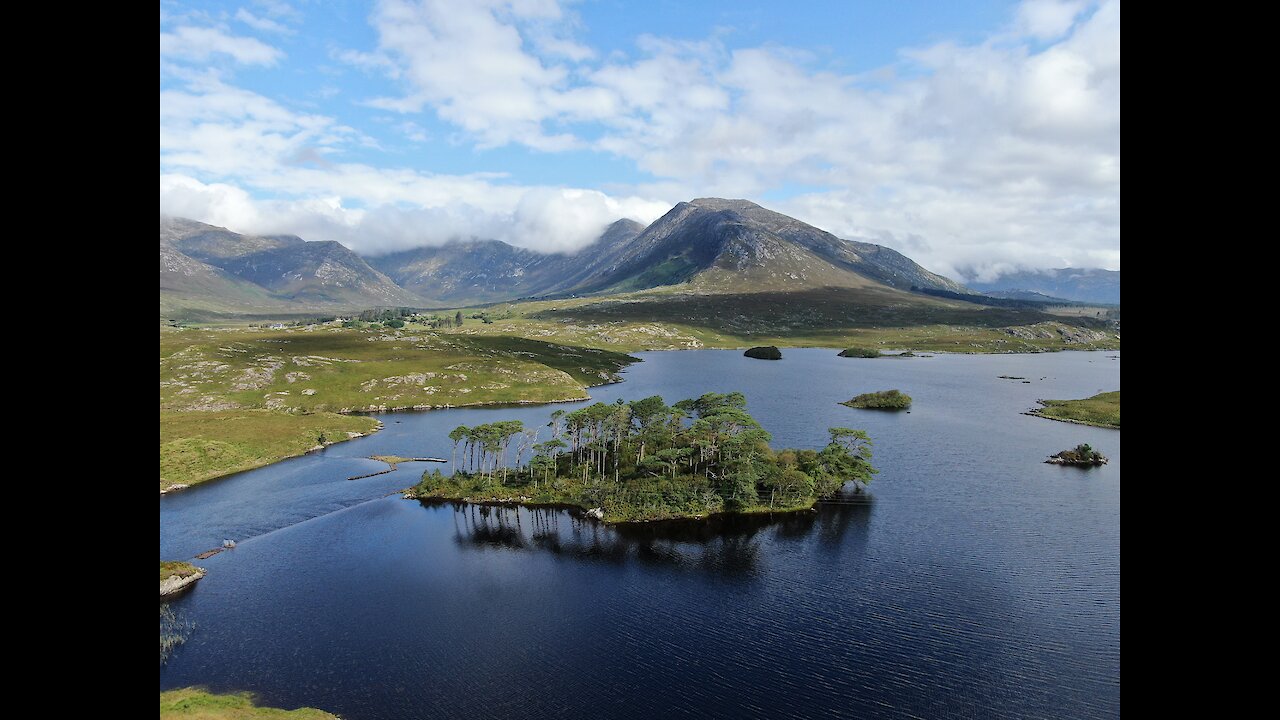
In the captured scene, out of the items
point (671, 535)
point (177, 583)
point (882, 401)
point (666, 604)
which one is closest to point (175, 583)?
point (177, 583)

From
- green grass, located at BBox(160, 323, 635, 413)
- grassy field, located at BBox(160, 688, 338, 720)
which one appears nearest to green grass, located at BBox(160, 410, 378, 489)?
green grass, located at BBox(160, 323, 635, 413)

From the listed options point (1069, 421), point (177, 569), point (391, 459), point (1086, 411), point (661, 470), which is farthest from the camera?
point (1086, 411)

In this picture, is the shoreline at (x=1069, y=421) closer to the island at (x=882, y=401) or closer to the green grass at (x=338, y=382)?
the island at (x=882, y=401)

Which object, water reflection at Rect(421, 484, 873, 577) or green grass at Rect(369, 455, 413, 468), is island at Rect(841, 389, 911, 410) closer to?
water reflection at Rect(421, 484, 873, 577)

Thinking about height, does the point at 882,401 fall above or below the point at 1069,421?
above

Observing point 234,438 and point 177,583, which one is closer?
point 177,583

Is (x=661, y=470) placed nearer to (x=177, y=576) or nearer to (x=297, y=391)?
(x=177, y=576)
